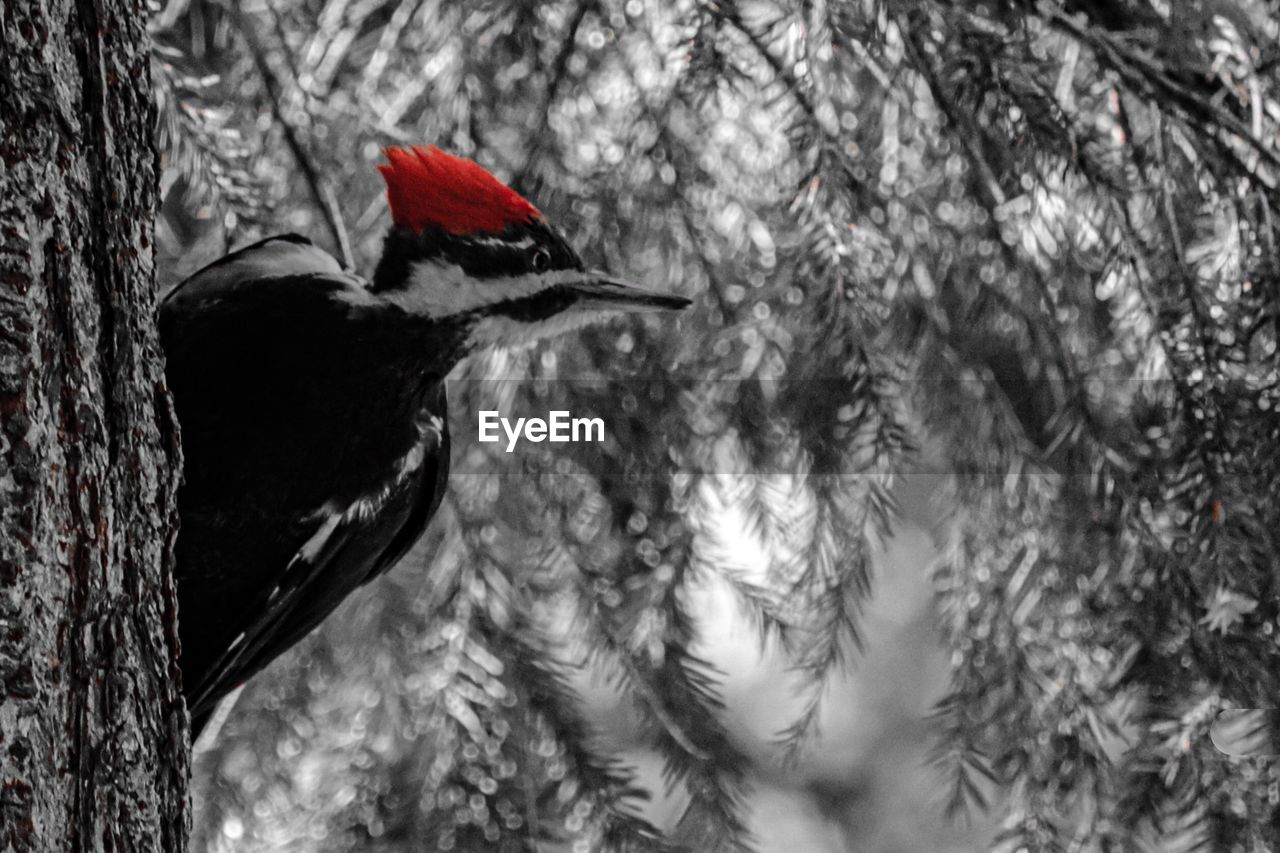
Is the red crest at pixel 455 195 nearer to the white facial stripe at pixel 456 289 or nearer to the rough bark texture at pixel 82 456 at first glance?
the white facial stripe at pixel 456 289

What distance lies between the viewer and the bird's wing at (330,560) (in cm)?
106

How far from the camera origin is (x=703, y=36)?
1.11 meters

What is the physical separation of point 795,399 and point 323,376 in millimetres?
522

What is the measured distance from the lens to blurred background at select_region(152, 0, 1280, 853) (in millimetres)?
1127

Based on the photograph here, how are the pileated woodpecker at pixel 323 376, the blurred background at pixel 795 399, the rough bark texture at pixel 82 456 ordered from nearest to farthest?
the rough bark texture at pixel 82 456
the pileated woodpecker at pixel 323 376
the blurred background at pixel 795 399

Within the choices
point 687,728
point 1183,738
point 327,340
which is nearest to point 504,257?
point 327,340

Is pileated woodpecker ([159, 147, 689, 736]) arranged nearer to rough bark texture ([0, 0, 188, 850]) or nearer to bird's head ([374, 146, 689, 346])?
bird's head ([374, 146, 689, 346])

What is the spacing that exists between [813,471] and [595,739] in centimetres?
35

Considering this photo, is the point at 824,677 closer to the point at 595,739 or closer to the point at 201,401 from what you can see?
the point at 595,739

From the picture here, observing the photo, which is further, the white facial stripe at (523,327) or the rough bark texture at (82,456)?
the white facial stripe at (523,327)

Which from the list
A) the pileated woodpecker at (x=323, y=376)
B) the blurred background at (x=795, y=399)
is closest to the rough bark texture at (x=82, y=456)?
the pileated woodpecker at (x=323, y=376)

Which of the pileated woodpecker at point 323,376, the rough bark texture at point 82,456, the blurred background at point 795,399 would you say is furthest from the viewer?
the blurred background at point 795,399

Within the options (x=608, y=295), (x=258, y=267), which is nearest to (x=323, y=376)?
(x=258, y=267)

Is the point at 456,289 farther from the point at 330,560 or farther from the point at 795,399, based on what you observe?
the point at 795,399
